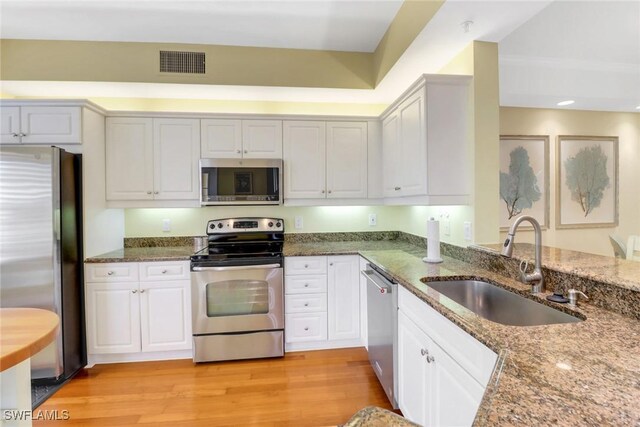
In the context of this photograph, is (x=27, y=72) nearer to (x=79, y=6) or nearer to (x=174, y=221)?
(x=79, y=6)

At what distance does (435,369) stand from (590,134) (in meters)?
3.76

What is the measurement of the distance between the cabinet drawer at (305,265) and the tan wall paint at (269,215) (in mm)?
636

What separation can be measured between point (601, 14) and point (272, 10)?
2345 millimetres

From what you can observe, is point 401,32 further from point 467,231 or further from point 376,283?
point 376,283

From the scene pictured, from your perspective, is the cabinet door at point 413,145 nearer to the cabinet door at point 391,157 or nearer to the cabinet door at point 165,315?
the cabinet door at point 391,157

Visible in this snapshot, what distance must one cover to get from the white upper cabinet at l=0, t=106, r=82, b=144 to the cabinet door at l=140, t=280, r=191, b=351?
137cm

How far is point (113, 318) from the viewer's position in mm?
2510

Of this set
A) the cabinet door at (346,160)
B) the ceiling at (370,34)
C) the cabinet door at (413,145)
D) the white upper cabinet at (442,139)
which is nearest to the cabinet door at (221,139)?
the ceiling at (370,34)

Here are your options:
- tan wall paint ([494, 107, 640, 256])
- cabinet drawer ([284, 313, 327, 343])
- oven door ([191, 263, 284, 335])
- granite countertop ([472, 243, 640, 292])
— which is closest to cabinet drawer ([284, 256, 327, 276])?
oven door ([191, 263, 284, 335])

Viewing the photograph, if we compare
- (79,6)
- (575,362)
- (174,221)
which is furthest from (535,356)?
(79,6)

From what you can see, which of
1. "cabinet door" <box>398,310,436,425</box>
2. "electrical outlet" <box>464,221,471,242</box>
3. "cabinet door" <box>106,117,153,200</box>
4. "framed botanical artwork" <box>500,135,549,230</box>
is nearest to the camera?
"cabinet door" <box>398,310,436,425</box>

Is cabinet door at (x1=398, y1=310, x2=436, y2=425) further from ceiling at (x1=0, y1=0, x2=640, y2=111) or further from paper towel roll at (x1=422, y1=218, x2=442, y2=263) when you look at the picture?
ceiling at (x1=0, y1=0, x2=640, y2=111)

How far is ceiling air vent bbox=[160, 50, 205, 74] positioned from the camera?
105 inches

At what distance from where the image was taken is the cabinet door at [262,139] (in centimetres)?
293
